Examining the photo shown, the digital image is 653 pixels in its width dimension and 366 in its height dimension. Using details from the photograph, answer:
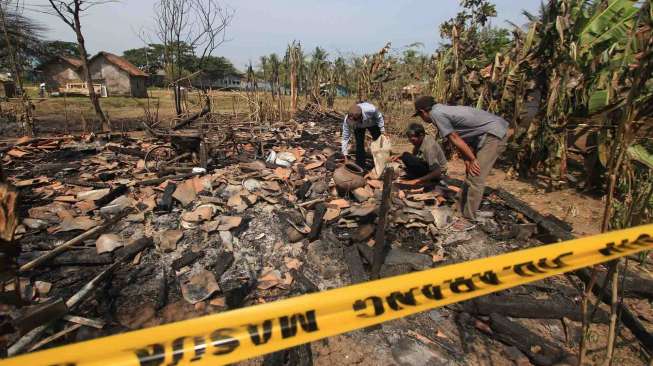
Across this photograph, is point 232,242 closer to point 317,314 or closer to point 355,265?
point 355,265

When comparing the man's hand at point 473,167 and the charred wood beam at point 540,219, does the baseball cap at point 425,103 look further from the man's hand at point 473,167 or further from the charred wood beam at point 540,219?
the charred wood beam at point 540,219

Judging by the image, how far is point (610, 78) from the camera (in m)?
5.70

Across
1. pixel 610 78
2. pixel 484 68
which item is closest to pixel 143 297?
pixel 610 78

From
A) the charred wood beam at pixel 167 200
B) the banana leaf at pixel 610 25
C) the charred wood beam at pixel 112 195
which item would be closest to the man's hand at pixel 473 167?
the banana leaf at pixel 610 25

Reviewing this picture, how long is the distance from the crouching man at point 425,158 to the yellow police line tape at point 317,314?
12.3 ft

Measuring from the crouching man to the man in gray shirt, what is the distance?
2.33ft

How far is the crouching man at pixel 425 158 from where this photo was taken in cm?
529

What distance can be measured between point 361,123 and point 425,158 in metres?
1.68

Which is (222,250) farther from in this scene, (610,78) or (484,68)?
(484,68)

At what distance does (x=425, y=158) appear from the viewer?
5.39m

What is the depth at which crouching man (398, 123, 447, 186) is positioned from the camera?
5285 millimetres

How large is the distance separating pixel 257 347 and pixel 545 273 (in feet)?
4.62

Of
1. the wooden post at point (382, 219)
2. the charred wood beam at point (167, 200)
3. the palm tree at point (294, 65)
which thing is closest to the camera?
the wooden post at point (382, 219)

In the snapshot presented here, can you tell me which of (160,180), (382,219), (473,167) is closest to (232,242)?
(382,219)
